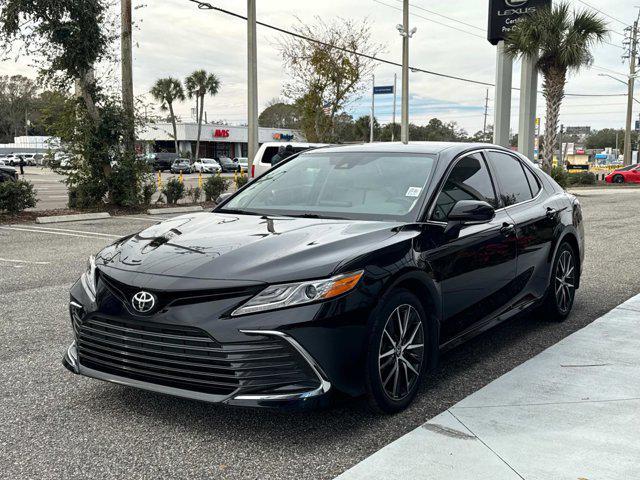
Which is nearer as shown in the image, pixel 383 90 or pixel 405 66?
pixel 405 66

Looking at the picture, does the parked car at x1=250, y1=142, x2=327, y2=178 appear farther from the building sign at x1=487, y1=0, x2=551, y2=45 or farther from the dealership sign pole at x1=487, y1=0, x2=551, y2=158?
the building sign at x1=487, y1=0, x2=551, y2=45

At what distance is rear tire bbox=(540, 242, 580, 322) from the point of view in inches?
218

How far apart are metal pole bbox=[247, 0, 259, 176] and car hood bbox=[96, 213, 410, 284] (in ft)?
55.6

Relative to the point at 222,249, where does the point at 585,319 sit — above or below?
below

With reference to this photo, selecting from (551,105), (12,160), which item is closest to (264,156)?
(551,105)

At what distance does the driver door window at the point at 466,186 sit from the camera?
4.24 m

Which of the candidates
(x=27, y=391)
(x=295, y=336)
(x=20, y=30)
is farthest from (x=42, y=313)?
(x=20, y=30)

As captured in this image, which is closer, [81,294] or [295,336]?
[295,336]

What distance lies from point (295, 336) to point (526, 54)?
85.5 feet

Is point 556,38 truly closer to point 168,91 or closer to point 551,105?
point 551,105

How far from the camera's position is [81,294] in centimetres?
362

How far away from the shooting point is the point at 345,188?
14.8 ft

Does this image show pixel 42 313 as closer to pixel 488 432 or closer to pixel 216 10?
pixel 488 432

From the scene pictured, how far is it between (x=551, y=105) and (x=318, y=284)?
88.8ft
